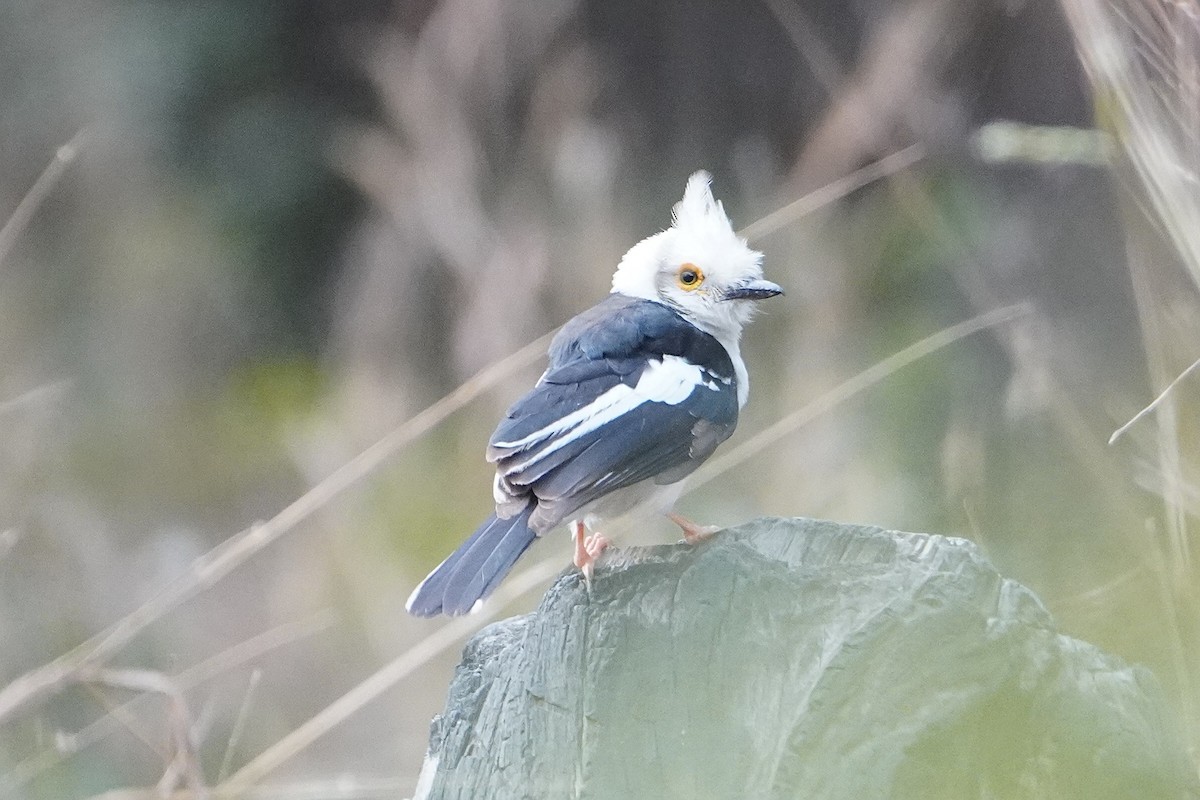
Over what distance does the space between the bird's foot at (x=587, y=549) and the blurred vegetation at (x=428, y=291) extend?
789mm

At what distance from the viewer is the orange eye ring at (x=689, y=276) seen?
118 inches

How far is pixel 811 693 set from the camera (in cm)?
195

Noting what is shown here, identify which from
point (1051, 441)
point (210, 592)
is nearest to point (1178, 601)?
point (1051, 441)

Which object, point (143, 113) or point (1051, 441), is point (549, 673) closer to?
point (1051, 441)

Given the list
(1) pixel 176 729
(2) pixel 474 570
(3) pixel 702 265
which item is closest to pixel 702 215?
(3) pixel 702 265

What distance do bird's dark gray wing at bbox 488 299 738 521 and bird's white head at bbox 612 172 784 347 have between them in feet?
0.35

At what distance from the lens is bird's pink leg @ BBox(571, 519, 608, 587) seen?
8.04 feet

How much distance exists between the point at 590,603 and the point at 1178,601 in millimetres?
868

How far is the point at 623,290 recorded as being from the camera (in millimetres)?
3168

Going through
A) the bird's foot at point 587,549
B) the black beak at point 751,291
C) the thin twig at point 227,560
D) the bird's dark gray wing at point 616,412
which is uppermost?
the thin twig at point 227,560

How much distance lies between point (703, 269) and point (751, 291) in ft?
0.39

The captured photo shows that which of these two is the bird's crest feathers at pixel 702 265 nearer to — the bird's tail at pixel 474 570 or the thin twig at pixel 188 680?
the bird's tail at pixel 474 570

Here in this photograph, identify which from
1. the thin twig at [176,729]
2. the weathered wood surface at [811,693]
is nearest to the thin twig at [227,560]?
the thin twig at [176,729]

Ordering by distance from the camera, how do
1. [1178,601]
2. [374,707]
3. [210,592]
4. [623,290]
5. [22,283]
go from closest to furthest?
[1178,601] → [623,290] → [374,707] → [210,592] → [22,283]
